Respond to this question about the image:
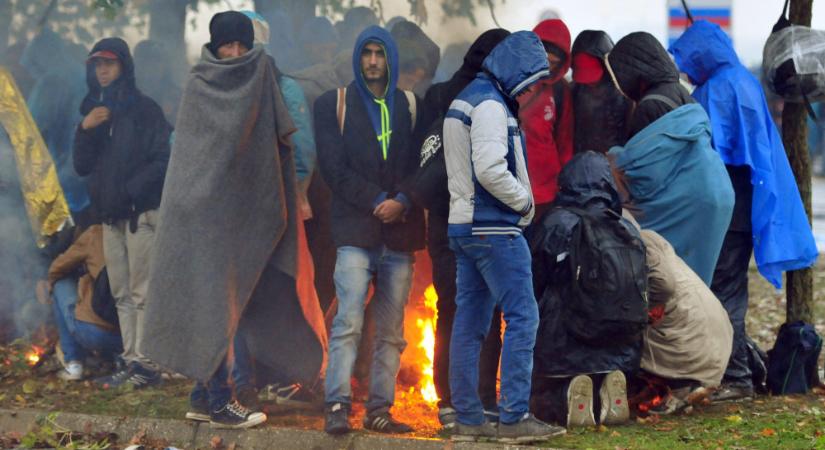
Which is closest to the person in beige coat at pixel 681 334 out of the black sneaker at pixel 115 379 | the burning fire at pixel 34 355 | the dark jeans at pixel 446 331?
the dark jeans at pixel 446 331

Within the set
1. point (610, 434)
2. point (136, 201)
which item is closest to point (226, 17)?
point (136, 201)

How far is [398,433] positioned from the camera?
733 cm

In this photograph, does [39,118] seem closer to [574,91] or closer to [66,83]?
[66,83]

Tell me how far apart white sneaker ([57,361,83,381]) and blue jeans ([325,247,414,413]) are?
238 cm

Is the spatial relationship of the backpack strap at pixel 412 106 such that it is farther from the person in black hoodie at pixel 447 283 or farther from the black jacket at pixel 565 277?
the black jacket at pixel 565 277

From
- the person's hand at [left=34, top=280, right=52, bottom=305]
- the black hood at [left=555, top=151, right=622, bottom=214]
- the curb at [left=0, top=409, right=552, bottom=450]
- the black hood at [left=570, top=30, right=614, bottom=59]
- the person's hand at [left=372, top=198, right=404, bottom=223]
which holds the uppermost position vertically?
the black hood at [left=570, top=30, right=614, bottom=59]

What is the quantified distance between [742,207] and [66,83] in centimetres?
462

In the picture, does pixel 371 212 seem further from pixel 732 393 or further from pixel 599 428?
pixel 732 393

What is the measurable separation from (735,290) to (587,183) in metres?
1.47

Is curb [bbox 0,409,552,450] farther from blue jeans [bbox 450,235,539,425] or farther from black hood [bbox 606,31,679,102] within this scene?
black hood [bbox 606,31,679,102]

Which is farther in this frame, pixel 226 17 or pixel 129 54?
pixel 129 54

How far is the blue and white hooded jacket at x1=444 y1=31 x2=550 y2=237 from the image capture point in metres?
6.80

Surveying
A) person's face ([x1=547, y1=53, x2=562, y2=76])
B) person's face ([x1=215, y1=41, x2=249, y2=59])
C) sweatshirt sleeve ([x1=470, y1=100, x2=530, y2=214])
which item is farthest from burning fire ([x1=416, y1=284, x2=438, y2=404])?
person's face ([x1=215, y1=41, x2=249, y2=59])

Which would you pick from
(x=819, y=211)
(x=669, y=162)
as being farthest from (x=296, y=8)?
(x=819, y=211)
